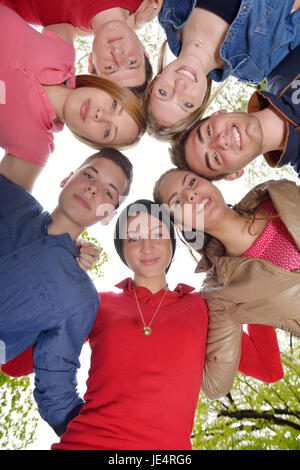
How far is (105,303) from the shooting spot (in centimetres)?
264

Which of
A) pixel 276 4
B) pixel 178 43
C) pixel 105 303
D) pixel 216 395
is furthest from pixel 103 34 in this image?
pixel 216 395

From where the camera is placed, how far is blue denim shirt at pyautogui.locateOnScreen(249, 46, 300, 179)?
8.18ft

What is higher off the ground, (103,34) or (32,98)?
(103,34)

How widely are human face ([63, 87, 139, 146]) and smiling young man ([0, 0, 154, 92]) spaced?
0.26 meters

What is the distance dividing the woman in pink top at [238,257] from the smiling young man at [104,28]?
2.73 feet

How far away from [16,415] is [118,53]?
14.1 ft

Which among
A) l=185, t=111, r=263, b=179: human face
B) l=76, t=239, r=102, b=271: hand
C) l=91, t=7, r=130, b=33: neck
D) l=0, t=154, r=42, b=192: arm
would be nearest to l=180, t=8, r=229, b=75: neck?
l=185, t=111, r=263, b=179: human face

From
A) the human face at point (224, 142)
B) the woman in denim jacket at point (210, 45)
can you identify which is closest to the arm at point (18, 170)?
the woman in denim jacket at point (210, 45)

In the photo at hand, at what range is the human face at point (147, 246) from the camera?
8.67 feet

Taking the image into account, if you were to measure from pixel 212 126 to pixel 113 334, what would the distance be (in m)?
1.64

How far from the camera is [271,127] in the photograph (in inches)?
100

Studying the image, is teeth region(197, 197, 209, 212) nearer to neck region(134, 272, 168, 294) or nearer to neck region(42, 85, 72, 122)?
neck region(134, 272, 168, 294)

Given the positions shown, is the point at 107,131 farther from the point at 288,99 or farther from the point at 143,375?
the point at 143,375

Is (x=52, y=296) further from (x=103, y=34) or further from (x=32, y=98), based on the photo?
(x=103, y=34)
